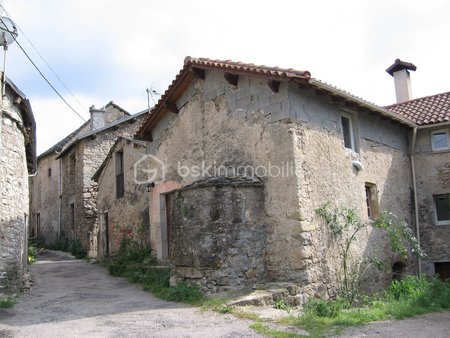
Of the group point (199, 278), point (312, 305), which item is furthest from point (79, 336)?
point (312, 305)

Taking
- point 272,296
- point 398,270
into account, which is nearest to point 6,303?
point 272,296

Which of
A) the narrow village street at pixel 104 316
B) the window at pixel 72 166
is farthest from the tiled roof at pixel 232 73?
the window at pixel 72 166

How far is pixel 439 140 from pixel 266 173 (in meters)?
6.56

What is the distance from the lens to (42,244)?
23.0m

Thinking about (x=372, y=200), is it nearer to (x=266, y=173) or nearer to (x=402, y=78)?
(x=266, y=173)

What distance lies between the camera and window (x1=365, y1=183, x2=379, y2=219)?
36.9 ft

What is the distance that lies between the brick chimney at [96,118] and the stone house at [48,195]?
848mm

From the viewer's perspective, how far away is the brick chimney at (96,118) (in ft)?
70.1

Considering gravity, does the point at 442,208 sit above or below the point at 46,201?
below

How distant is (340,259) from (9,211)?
7.20 meters

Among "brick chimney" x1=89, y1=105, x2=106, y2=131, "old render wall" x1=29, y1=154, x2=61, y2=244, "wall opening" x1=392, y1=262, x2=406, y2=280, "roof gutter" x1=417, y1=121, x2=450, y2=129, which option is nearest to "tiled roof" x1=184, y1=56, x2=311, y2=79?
"roof gutter" x1=417, y1=121, x2=450, y2=129

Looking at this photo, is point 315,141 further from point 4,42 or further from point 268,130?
point 4,42

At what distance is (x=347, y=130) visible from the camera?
10891 mm

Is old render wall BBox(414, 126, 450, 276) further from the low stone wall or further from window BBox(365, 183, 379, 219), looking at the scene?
the low stone wall
